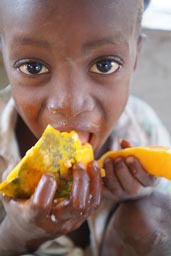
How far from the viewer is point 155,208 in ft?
2.77

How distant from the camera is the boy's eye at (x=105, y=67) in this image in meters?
0.73

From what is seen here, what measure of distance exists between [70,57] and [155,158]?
0.18 metres

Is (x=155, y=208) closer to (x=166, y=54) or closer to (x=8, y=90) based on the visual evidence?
(x=8, y=90)

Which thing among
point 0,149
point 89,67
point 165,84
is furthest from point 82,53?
point 165,84

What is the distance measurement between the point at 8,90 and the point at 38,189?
0.37 meters

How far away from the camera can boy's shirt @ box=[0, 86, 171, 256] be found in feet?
2.92

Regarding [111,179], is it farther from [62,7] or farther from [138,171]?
[62,7]

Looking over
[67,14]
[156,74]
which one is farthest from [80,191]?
[156,74]

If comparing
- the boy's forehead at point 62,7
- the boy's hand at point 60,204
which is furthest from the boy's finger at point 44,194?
the boy's forehead at point 62,7

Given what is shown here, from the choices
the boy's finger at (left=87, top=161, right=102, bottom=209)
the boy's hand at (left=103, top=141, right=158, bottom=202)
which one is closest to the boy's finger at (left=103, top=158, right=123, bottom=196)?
the boy's hand at (left=103, top=141, right=158, bottom=202)

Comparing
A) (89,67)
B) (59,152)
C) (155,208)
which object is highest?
(89,67)

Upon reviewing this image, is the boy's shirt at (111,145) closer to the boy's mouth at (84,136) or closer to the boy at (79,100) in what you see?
the boy at (79,100)

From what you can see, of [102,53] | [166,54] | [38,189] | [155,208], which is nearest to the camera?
[38,189]

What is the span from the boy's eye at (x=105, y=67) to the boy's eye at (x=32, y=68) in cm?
7
